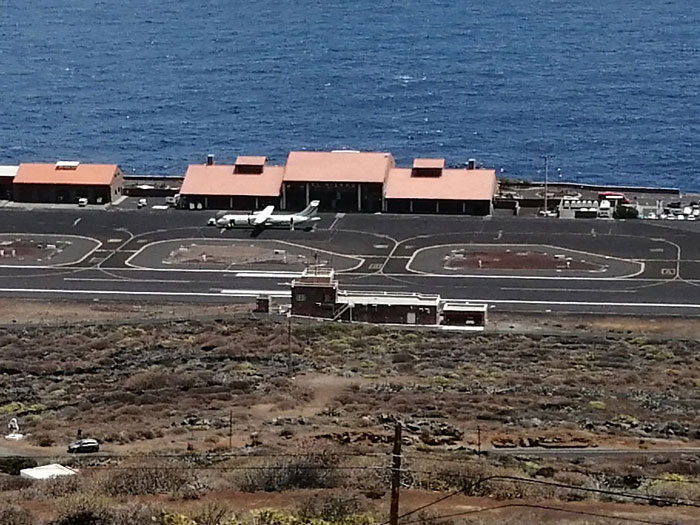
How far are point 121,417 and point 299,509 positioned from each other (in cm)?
2587

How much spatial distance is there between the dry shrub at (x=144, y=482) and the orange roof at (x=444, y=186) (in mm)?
84199

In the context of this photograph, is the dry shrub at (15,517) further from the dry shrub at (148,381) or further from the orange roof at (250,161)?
the orange roof at (250,161)

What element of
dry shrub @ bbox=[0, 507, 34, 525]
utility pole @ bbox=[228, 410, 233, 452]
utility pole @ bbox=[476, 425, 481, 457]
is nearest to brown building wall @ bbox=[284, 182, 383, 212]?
utility pole @ bbox=[228, 410, 233, 452]

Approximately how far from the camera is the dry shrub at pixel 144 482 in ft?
172

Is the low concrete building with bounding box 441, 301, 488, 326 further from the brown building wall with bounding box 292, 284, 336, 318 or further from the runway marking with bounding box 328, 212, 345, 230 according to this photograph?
the runway marking with bounding box 328, 212, 345, 230

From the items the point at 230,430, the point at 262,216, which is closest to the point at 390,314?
the point at 262,216

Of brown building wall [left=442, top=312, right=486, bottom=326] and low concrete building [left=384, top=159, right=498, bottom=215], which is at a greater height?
low concrete building [left=384, top=159, right=498, bottom=215]

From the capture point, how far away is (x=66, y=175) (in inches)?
5645

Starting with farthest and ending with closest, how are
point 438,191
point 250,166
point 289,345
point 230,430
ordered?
point 250,166 < point 438,191 < point 289,345 < point 230,430

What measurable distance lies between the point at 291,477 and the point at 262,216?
7990 cm

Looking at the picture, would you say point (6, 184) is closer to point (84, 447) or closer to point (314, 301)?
point (314, 301)

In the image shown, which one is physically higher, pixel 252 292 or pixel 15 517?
pixel 15 517

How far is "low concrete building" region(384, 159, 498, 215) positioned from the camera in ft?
447

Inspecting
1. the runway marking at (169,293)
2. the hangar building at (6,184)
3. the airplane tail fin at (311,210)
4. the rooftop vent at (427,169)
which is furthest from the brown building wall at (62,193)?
the rooftop vent at (427,169)
